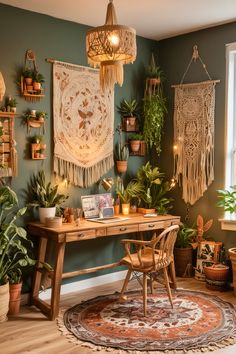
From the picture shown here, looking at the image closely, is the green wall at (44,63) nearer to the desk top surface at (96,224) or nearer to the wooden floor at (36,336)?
the desk top surface at (96,224)

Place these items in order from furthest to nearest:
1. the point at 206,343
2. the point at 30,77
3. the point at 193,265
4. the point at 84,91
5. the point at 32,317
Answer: the point at 193,265 < the point at 84,91 < the point at 30,77 < the point at 32,317 < the point at 206,343

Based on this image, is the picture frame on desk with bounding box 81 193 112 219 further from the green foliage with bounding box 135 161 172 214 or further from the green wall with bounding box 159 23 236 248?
the green wall with bounding box 159 23 236 248

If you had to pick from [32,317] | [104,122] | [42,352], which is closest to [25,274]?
[32,317]

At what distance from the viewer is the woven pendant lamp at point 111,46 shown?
9.57 feet

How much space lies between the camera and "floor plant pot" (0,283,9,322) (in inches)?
146

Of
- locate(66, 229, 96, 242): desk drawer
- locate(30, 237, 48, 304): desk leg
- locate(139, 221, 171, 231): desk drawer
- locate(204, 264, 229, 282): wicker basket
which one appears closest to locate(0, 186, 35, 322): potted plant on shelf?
locate(30, 237, 48, 304): desk leg

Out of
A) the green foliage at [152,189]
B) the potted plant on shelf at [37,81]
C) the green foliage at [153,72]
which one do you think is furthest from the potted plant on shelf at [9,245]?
the green foliage at [153,72]

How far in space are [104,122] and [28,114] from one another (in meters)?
0.99

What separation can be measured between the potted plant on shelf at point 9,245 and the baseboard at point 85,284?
16.0 inches

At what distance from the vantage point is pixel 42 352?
3158mm

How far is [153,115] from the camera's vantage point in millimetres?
5180

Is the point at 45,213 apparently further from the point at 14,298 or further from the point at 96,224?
the point at 14,298

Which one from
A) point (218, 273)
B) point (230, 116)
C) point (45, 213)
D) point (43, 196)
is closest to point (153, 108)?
point (230, 116)

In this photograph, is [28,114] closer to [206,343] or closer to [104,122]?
[104,122]
